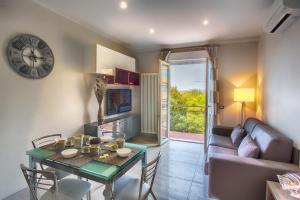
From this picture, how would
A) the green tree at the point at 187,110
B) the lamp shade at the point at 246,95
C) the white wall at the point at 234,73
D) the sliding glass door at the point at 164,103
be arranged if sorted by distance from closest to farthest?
the lamp shade at the point at 246,95 → the white wall at the point at 234,73 → the sliding glass door at the point at 164,103 → the green tree at the point at 187,110

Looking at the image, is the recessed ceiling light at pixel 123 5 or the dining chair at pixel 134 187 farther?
the recessed ceiling light at pixel 123 5

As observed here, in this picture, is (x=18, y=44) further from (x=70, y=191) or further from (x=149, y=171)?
(x=149, y=171)

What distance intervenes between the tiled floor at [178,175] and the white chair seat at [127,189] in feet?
2.33

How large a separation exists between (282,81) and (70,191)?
306cm

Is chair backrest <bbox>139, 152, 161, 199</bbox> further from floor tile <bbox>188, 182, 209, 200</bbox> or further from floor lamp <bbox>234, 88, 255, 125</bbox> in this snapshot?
floor lamp <bbox>234, 88, 255, 125</bbox>

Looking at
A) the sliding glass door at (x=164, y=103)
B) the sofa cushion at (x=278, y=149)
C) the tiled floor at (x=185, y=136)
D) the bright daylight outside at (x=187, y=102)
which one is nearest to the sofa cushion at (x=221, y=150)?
the sofa cushion at (x=278, y=149)

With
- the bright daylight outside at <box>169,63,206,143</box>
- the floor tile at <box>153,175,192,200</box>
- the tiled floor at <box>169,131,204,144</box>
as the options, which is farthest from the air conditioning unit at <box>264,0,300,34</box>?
the tiled floor at <box>169,131,204,144</box>

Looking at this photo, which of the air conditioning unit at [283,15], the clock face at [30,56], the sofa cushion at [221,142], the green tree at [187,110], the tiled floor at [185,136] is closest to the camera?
the air conditioning unit at [283,15]

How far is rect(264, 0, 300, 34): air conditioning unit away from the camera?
1795 mm

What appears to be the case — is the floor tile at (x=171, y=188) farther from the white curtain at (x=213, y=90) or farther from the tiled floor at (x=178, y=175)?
the white curtain at (x=213, y=90)

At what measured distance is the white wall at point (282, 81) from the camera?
6.68 ft

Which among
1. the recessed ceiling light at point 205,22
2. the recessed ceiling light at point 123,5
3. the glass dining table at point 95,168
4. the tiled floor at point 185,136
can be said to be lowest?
the tiled floor at point 185,136

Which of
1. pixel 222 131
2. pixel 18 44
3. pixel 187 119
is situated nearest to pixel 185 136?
pixel 187 119

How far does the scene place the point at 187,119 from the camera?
542 centimetres
